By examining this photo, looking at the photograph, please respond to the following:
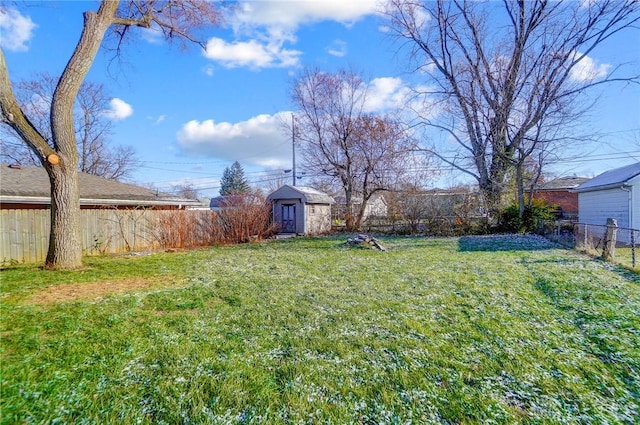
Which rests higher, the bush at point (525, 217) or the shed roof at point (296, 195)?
the shed roof at point (296, 195)

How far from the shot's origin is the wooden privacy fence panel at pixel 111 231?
736cm

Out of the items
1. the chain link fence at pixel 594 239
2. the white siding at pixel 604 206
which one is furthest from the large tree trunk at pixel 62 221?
the white siding at pixel 604 206

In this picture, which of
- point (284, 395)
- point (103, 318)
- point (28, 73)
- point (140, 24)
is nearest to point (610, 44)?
point (140, 24)

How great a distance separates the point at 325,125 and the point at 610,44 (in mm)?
14119

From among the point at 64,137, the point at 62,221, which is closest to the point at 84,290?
the point at 62,221

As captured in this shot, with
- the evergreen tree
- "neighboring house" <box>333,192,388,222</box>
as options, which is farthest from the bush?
the evergreen tree

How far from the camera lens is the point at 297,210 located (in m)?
17.4

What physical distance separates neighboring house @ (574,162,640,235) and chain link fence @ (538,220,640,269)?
65cm

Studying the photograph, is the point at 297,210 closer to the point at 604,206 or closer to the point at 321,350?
the point at 604,206

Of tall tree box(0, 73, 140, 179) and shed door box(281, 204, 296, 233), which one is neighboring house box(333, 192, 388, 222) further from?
tall tree box(0, 73, 140, 179)

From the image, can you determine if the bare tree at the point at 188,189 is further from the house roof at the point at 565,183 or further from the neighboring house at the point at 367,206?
the house roof at the point at 565,183

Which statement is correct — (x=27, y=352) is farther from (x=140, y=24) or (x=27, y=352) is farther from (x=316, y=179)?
(x=316, y=179)

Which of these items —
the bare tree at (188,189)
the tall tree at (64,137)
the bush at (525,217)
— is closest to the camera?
the tall tree at (64,137)

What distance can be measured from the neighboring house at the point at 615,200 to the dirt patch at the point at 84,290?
582 inches
